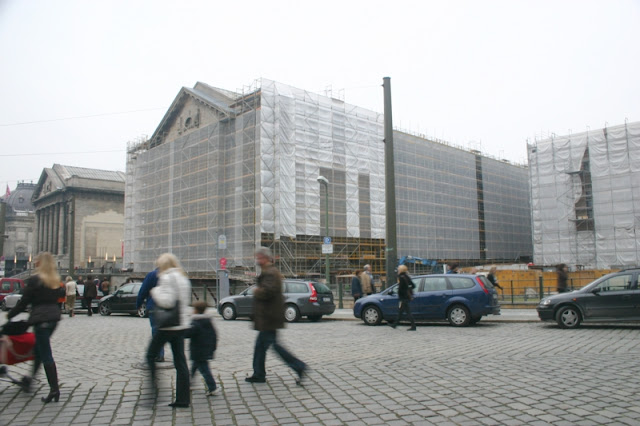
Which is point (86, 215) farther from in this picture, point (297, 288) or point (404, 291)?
point (404, 291)

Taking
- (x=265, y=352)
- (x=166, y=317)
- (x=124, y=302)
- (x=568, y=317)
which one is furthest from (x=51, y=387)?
(x=124, y=302)

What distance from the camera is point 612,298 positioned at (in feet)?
43.5

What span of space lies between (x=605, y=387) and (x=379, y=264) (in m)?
35.4

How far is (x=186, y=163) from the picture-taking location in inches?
1683

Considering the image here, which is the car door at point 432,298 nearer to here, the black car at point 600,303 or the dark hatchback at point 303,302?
the black car at point 600,303

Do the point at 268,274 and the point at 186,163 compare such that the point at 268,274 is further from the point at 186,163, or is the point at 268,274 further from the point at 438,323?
the point at 186,163

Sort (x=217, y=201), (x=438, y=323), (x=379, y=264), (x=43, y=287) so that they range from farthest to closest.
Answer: (x=379, y=264), (x=217, y=201), (x=438, y=323), (x=43, y=287)

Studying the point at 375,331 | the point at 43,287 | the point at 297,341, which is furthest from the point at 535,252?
the point at 43,287

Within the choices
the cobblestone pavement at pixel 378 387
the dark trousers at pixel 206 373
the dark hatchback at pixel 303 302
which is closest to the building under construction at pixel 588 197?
the dark hatchback at pixel 303 302

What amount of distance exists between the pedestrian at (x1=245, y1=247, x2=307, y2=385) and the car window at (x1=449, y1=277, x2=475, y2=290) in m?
9.13

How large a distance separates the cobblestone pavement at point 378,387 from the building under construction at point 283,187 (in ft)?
57.8

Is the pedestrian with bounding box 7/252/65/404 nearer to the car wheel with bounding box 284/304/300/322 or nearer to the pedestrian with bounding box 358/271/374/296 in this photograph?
the car wheel with bounding box 284/304/300/322

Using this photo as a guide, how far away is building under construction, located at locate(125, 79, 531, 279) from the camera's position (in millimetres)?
36125

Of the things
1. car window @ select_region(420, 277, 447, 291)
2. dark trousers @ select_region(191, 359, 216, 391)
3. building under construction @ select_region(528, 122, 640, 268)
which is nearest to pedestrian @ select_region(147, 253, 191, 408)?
dark trousers @ select_region(191, 359, 216, 391)
